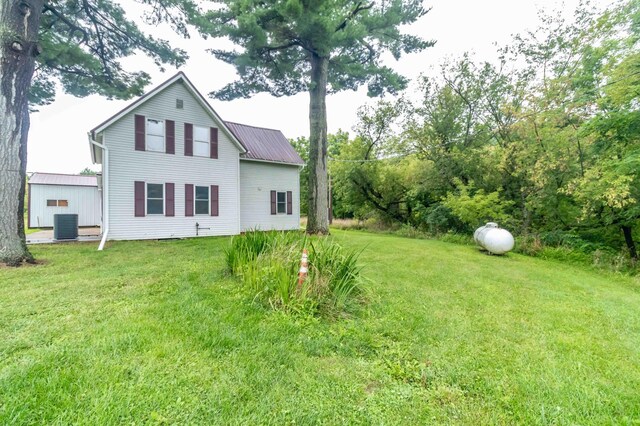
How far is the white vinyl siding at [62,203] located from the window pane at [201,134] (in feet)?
26.0

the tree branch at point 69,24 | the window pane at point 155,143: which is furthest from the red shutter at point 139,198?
the tree branch at point 69,24

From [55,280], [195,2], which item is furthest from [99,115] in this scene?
[55,280]

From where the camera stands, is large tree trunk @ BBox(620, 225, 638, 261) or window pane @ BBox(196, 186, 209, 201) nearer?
large tree trunk @ BBox(620, 225, 638, 261)

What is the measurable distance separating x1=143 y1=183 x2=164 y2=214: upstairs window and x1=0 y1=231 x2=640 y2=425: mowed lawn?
Result: 20.1 ft

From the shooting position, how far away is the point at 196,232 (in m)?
11.8

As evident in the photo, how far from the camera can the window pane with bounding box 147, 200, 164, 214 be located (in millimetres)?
10830

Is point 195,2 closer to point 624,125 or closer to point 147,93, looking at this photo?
point 147,93

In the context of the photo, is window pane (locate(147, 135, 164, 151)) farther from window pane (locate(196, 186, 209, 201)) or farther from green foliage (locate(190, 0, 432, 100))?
green foliage (locate(190, 0, 432, 100))

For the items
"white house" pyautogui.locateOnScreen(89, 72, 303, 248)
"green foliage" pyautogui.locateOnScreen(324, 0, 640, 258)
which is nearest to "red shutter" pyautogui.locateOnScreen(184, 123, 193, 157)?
"white house" pyautogui.locateOnScreen(89, 72, 303, 248)

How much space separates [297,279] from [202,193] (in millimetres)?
9463

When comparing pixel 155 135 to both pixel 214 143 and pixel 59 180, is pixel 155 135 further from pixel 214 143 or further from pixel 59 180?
pixel 59 180

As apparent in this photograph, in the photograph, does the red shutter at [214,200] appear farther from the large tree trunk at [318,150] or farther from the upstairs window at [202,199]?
the large tree trunk at [318,150]

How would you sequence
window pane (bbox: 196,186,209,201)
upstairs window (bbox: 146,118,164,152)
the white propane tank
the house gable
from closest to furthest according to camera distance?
1. the white propane tank
2. the house gable
3. upstairs window (bbox: 146,118,164,152)
4. window pane (bbox: 196,186,209,201)

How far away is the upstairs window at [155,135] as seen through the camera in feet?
35.5
